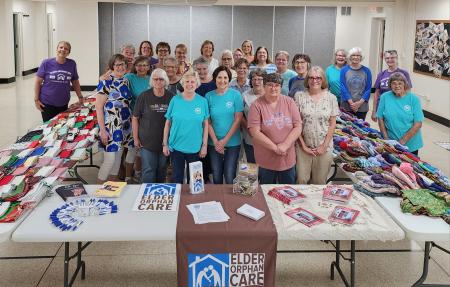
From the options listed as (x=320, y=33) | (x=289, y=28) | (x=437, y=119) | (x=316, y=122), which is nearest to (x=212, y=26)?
(x=289, y=28)

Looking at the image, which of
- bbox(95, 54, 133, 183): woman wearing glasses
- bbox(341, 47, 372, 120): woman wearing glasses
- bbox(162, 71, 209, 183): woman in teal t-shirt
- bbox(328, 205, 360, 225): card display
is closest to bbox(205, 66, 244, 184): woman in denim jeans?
bbox(162, 71, 209, 183): woman in teal t-shirt

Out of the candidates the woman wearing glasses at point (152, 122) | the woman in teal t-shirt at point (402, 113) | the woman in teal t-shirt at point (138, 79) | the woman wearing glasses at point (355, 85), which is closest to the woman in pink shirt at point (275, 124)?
the woman wearing glasses at point (152, 122)

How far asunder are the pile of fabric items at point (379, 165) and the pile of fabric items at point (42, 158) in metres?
2.40

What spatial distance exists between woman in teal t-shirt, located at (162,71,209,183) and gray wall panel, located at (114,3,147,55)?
32.5ft

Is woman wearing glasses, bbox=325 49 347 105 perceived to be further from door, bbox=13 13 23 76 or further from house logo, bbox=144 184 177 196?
door, bbox=13 13 23 76

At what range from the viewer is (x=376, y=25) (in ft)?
46.1

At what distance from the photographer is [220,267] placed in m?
2.91

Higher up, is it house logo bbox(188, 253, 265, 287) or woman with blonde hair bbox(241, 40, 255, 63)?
woman with blonde hair bbox(241, 40, 255, 63)

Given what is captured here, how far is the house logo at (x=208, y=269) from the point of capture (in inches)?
114

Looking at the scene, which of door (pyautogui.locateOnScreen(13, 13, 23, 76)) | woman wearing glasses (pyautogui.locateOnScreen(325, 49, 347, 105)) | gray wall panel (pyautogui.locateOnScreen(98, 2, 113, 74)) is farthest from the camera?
door (pyautogui.locateOnScreen(13, 13, 23, 76))

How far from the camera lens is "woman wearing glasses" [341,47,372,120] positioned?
6566 millimetres

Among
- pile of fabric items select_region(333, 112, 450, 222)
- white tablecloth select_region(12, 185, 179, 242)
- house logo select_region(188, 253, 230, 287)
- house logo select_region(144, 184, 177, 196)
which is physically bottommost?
house logo select_region(188, 253, 230, 287)

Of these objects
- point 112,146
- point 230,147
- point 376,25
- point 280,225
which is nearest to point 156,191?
point 280,225

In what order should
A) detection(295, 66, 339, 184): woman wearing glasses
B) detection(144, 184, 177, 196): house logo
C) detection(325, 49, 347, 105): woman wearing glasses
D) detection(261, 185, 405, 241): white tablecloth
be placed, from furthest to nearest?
detection(325, 49, 347, 105): woman wearing glasses
detection(295, 66, 339, 184): woman wearing glasses
detection(144, 184, 177, 196): house logo
detection(261, 185, 405, 241): white tablecloth
